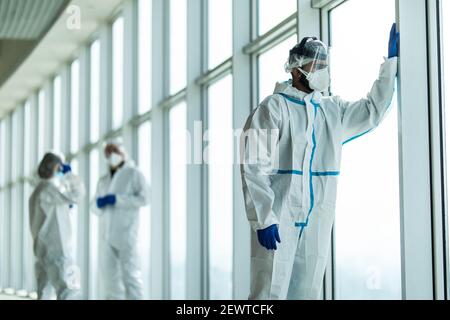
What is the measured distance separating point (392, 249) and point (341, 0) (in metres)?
1.65

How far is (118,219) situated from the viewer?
841cm

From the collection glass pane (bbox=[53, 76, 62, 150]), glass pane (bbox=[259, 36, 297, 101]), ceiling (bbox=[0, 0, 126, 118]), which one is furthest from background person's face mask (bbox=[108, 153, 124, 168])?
glass pane (bbox=[53, 76, 62, 150])

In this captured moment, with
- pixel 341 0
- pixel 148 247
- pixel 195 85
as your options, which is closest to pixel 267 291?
pixel 341 0

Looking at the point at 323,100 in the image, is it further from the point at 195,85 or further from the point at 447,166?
the point at 195,85

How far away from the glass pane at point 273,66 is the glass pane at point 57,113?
7.99 metres

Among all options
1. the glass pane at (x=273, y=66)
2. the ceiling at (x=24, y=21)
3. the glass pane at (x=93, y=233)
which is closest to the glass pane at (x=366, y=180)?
the glass pane at (x=273, y=66)

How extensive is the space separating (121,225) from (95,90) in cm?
417

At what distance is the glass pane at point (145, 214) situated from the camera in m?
9.70

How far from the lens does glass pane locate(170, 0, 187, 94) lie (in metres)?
8.71

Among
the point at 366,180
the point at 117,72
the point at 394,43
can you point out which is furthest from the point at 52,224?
the point at 394,43

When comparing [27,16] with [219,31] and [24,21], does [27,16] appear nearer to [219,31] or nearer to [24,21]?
[24,21]

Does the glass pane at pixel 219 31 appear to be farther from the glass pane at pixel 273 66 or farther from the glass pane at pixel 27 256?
the glass pane at pixel 27 256

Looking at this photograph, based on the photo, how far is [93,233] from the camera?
40.4ft

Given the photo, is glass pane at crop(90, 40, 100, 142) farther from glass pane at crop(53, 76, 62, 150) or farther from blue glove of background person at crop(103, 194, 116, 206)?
blue glove of background person at crop(103, 194, 116, 206)
